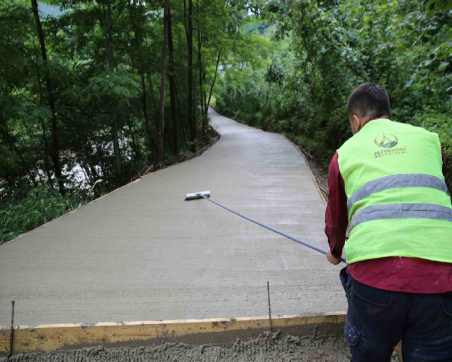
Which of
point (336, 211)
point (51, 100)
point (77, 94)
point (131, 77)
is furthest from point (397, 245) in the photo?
point (51, 100)

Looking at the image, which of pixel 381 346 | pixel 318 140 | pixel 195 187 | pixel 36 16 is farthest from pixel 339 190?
pixel 318 140

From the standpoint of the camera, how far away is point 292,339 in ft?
7.70

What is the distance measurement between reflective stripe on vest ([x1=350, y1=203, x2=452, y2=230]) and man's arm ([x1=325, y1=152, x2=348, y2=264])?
0.69 ft

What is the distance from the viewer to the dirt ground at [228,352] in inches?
89.4

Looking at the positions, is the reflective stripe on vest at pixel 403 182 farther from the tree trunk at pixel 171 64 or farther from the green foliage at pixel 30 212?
the tree trunk at pixel 171 64

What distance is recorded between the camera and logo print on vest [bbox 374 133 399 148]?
59.6 inches

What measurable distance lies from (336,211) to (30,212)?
537 centimetres

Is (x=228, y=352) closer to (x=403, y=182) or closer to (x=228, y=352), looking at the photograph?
(x=228, y=352)

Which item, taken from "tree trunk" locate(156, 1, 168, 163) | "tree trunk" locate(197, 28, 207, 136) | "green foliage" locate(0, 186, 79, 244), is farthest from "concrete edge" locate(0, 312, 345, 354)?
"tree trunk" locate(197, 28, 207, 136)

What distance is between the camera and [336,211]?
1.72 m

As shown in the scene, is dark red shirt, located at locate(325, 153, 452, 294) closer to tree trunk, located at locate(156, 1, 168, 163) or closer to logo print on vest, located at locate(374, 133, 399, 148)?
logo print on vest, located at locate(374, 133, 399, 148)

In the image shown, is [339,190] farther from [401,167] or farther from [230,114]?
[230,114]

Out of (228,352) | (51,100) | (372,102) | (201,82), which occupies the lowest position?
(201,82)

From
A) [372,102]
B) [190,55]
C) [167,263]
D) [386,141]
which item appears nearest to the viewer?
[386,141]
